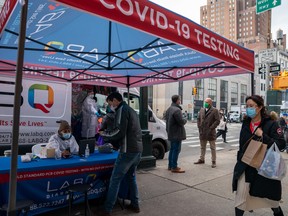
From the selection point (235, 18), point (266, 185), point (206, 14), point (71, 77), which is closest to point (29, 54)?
point (71, 77)

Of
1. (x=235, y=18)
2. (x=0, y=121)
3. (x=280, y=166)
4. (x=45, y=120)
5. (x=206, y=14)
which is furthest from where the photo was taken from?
(x=206, y=14)

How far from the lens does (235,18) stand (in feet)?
374

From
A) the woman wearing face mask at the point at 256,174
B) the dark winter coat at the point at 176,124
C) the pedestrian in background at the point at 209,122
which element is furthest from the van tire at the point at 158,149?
the woman wearing face mask at the point at 256,174

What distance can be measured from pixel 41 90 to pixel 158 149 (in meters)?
4.29

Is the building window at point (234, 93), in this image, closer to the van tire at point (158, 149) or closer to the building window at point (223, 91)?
the building window at point (223, 91)

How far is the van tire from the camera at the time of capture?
8.79 m

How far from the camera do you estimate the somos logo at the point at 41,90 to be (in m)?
6.00

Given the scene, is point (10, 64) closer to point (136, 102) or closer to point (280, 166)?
point (136, 102)

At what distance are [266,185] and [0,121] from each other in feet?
16.5

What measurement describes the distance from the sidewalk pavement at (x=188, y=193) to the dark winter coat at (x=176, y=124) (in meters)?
0.93

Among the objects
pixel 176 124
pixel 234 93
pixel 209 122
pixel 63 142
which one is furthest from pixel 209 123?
pixel 234 93

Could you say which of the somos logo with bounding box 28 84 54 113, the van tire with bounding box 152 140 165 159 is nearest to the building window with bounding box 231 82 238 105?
the van tire with bounding box 152 140 165 159

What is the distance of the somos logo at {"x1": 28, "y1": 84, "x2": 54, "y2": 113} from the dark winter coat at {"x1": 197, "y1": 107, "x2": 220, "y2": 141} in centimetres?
398

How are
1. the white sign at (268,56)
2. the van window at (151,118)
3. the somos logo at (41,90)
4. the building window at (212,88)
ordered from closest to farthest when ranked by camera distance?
the somos logo at (41,90) < the van window at (151,118) < the white sign at (268,56) < the building window at (212,88)
